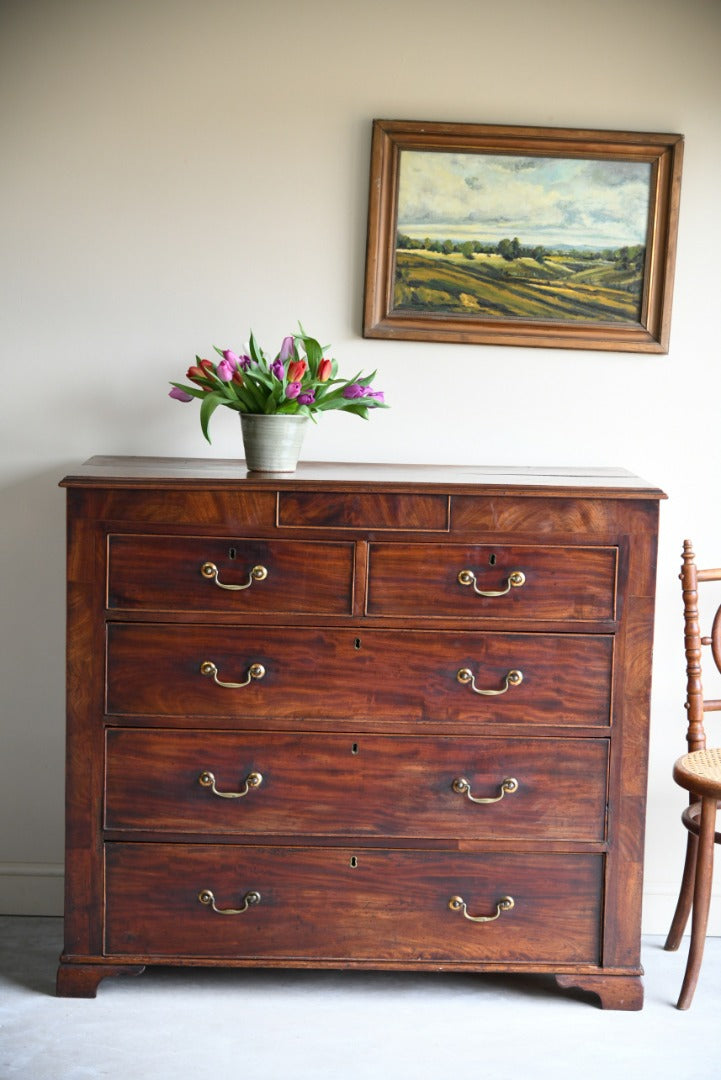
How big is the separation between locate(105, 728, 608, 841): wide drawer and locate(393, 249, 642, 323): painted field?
1.17 m

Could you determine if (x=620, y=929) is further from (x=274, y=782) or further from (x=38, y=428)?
(x=38, y=428)

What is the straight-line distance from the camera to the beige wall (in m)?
2.98

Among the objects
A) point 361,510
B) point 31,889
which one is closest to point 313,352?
point 361,510

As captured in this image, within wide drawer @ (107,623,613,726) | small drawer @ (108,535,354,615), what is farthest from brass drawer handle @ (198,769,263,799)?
small drawer @ (108,535,354,615)

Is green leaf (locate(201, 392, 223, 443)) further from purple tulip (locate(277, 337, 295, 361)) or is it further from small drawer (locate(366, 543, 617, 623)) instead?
small drawer (locate(366, 543, 617, 623))

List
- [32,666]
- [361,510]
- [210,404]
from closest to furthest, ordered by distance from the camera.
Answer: [361,510]
[210,404]
[32,666]

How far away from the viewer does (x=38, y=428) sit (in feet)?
10.1

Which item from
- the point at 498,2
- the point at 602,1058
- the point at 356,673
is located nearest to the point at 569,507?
the point at 356,673

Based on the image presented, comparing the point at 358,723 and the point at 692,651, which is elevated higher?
the point at 692,651

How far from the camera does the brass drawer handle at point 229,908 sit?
2.64m

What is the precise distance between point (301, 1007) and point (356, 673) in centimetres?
81

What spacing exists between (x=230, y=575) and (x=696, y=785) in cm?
116

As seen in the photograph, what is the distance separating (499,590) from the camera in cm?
260

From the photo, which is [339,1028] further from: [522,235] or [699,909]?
[522,235]
